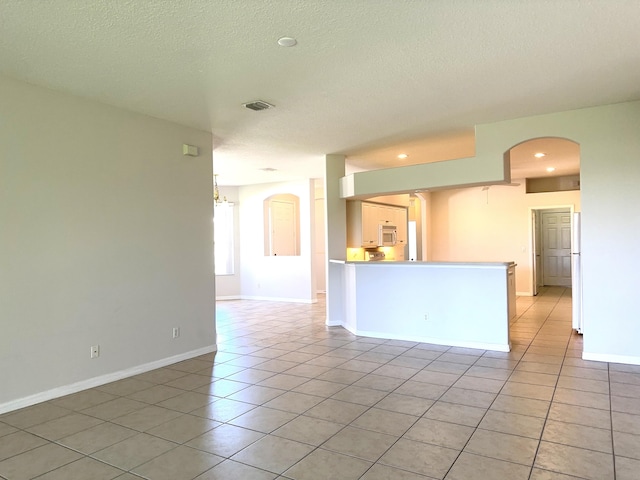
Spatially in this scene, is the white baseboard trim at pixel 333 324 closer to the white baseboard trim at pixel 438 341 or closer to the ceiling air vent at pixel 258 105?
the white baseboard trim at pixel 438 341

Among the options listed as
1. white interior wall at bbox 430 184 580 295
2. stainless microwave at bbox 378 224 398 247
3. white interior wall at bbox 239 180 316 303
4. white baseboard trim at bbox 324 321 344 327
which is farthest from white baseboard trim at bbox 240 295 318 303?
white interior wall at bbox 430 184 580 295

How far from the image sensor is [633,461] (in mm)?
2449

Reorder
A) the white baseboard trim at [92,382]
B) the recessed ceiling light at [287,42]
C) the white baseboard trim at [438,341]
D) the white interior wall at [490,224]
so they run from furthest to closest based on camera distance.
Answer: the white interior wall at [490,224] < the white baseboard trim at [438,341] < the white baseboard trim at [92,382] < the recessed ceiling light at [287,42]

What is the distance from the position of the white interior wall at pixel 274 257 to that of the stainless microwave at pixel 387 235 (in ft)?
6.41

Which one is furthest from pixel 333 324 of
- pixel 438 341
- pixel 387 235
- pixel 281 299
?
pixel 281 299

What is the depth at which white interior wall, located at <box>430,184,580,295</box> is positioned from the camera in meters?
9.67

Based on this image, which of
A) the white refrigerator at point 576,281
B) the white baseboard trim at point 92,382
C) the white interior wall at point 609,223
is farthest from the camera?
the white refrigerator at point 576,281

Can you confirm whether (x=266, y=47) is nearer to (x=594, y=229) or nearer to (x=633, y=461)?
(x=633, y=461)

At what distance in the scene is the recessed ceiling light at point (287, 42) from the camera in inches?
112

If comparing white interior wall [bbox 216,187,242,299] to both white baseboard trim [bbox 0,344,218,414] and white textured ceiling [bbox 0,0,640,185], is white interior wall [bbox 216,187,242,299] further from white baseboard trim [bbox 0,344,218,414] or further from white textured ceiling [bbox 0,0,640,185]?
white textured ceiling [bbox 0,0,640,185]

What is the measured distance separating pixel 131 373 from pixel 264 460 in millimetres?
2407

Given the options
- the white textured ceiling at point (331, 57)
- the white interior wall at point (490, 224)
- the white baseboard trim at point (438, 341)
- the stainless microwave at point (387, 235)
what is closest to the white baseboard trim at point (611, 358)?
the white baseboard trim at point (438, 341)

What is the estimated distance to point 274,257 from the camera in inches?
392

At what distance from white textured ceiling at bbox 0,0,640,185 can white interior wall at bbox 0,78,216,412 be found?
1.01 feet
